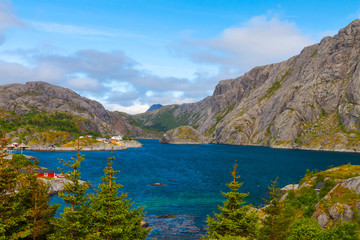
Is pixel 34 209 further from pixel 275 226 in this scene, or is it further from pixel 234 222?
pixel 275 226

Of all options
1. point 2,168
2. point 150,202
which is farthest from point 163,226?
point 2,168

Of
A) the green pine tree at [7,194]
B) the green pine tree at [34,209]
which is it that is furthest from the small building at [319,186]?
the green pine tree at [7,194]

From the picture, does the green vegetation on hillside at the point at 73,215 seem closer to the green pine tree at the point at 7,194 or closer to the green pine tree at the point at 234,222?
the green pine tree at the point at 7,194

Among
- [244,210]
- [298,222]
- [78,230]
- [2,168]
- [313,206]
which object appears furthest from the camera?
[313,206]

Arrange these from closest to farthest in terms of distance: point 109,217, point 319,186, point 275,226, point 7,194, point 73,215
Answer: point 7,194 → point 109,217 → point 73,215 → point 275,226 → point 319,186

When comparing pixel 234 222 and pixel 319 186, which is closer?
pixel 234 222

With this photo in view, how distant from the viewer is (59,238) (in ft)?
87.8

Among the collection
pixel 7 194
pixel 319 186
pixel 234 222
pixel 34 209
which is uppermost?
pixel 7 194

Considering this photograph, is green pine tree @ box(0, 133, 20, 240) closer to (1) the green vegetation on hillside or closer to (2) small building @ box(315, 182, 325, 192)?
(1) the green vegetation on hillside

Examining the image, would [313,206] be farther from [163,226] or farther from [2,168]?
[2,168]

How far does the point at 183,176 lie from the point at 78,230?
8905 centimetres

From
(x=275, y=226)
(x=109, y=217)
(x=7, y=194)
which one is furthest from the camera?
(x=275, y=226)

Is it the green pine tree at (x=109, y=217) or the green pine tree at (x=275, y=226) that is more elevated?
the green pine tree at (x=109, y=217)

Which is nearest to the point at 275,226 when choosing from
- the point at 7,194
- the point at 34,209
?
the point at 34,209
